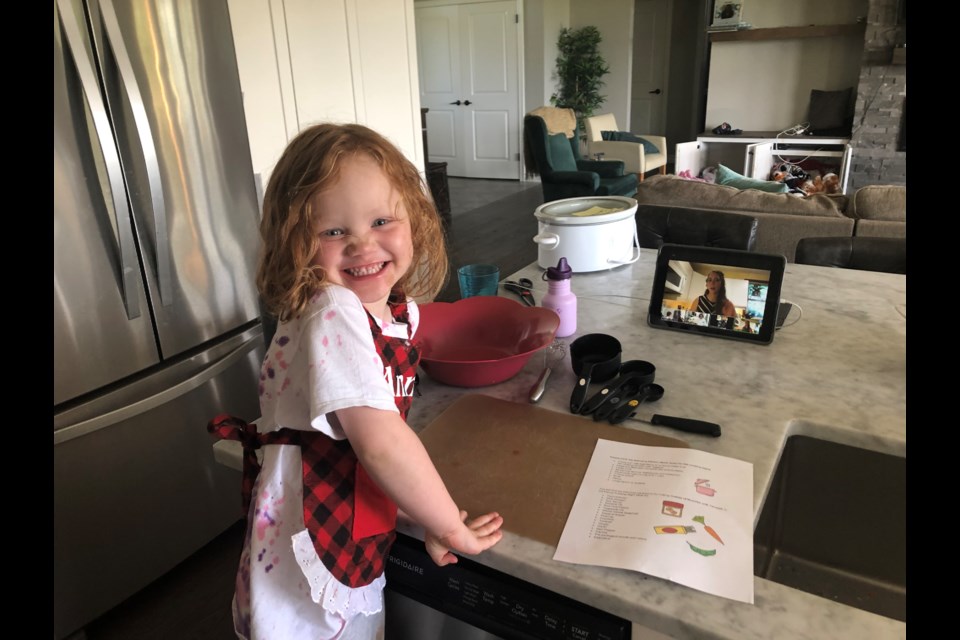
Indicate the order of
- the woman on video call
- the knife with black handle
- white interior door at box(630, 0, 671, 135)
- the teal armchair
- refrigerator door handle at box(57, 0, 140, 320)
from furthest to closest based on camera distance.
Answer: white interior door at box(630, 0, 671, 135), the teal armchair, refrigerator door handle at box(57, 0, 140, 320), the woman on video call, the knife with black handle

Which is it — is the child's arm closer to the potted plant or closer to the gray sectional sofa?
the gray sectional sofa

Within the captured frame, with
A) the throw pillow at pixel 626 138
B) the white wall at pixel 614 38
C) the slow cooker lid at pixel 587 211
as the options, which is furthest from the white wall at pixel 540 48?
the slow cooker lid at pixel 587 211

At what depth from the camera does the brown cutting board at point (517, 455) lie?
2.62ft

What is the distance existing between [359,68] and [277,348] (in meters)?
1.97

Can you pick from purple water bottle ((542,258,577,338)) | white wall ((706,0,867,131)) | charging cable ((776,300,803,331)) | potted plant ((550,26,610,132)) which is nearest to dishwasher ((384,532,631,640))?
purple water bottle ((542,258,577,338))

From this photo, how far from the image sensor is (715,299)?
129 cm

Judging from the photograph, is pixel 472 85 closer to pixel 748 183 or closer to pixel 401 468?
pixel 748 183

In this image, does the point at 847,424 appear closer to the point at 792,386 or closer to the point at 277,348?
the point at 792,386

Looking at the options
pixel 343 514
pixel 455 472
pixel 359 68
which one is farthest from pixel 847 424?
pixel 359 68

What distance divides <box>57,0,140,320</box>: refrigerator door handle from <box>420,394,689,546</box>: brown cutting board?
102 cm

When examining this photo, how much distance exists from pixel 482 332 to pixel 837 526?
86 centimetres

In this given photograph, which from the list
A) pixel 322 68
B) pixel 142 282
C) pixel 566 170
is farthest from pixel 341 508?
pixel 566 170

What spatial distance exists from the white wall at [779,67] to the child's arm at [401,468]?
24.8 ft

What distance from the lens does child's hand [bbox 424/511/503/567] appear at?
73 centimetres
